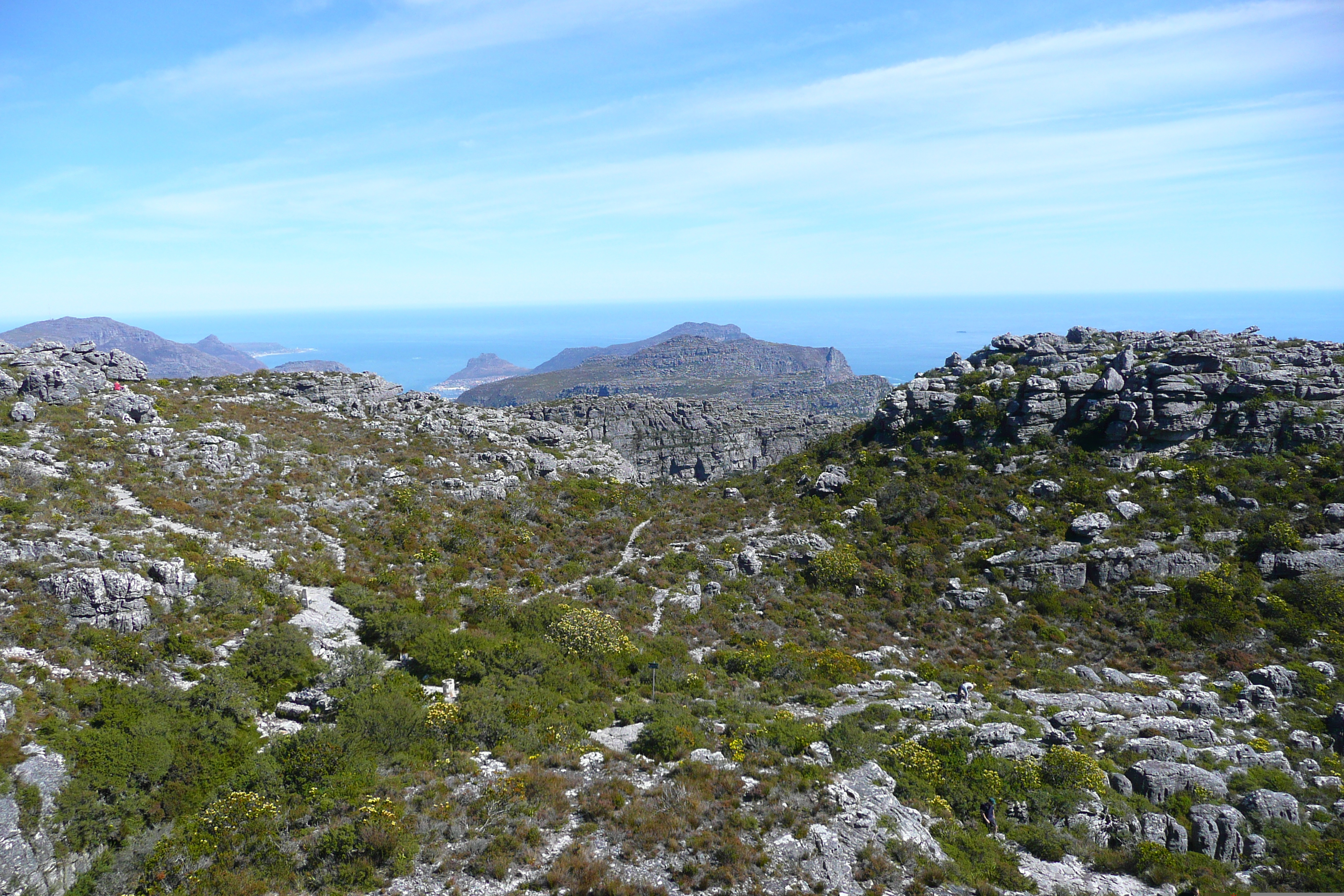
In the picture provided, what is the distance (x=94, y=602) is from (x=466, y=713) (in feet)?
46.5

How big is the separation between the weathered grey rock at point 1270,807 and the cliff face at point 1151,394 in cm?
3084

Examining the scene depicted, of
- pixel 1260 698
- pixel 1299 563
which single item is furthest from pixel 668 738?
pixel 1299 563

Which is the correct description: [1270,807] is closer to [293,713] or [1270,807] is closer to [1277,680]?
[1277,680]

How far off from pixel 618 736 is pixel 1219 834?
19.7 m

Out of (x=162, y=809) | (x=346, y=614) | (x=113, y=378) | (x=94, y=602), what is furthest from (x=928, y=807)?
(x=113, y=378)

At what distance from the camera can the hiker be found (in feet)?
60.4

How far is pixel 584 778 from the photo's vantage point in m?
19.3

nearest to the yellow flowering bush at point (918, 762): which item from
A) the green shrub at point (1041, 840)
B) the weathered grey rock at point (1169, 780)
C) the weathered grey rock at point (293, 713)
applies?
the green shrub at point (1041, 840)

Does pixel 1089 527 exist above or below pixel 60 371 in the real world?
below

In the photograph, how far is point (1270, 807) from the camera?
19.0 metres

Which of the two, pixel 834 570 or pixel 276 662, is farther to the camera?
pixel 834 570

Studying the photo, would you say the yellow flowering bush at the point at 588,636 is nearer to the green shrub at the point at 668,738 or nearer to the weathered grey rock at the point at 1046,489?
the green shrub at the point at 668,738

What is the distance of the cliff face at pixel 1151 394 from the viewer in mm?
41375

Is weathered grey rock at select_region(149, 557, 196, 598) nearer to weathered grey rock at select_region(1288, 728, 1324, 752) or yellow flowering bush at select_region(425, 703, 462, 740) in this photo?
yellow flowering bush at select_region(425, 703, 462, 740)
